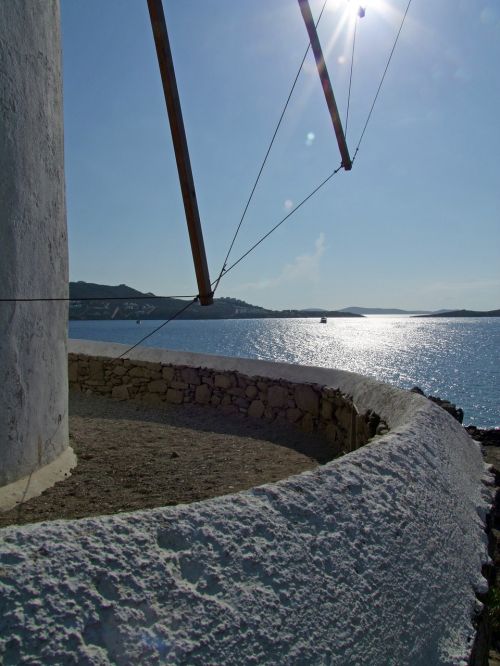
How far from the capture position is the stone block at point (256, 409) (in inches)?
287

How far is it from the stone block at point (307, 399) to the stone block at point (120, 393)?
3.02 meters

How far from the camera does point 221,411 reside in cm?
761

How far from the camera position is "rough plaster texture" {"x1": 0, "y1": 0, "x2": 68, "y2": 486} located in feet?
A: 12.2

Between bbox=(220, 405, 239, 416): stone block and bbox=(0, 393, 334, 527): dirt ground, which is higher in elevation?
bbox=(220, 405, 239, 416): stone block

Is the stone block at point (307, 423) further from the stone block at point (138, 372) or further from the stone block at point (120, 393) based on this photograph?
the stone block at point (120, 393)

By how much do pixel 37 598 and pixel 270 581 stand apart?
685mm

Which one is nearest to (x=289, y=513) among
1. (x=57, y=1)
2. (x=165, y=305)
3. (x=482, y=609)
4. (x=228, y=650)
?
(x=228, y=650)

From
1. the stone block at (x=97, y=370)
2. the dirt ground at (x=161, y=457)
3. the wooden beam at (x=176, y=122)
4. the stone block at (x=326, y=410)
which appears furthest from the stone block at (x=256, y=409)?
the wooden beam at (x=176, y=122)

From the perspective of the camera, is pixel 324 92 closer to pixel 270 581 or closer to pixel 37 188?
pixel 37 188

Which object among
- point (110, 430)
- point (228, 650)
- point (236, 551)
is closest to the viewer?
point (228, 650)

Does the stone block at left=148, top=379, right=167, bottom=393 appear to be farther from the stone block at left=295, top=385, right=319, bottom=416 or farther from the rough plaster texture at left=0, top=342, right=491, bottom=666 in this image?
the rough plaster texture at left=0, top=342, right=491, bottom=666

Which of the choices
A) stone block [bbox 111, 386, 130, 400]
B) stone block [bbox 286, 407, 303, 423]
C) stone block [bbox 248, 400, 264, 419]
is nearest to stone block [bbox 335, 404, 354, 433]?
stone block [bbox 286, 407, 303, 423]

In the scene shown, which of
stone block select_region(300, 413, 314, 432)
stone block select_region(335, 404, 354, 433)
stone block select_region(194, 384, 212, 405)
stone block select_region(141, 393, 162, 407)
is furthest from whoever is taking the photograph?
stone block select_region(141, 393, 162, 407)

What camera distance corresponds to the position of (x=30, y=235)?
3939 millimetres
